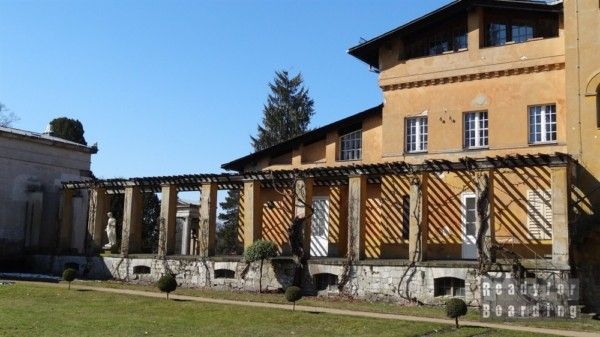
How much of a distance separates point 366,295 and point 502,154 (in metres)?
8.25

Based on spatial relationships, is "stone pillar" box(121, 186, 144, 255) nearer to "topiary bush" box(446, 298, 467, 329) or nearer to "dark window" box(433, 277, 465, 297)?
"dark window" box(433, 277, 465, 297)

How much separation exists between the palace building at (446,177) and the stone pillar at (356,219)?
0.05 meters

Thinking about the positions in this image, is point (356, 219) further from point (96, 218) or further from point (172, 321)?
point (96, 218)

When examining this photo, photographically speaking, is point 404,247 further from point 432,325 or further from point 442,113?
point 432,325

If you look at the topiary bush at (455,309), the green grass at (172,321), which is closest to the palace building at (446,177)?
the topiary bush at (455,309)

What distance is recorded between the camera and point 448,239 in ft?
91.9

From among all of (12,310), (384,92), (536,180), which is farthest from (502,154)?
(12,310)

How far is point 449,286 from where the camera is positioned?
2356 centimetres

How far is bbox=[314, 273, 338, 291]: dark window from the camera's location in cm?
2630

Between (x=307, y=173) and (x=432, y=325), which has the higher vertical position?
(x=307, y=173)

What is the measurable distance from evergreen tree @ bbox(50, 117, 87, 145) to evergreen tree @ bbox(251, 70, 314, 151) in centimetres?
1501

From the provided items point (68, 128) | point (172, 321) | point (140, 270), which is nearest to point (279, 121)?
point (68, 128)

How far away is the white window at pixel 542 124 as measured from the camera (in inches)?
1045

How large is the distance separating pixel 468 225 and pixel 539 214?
2.89 metres
